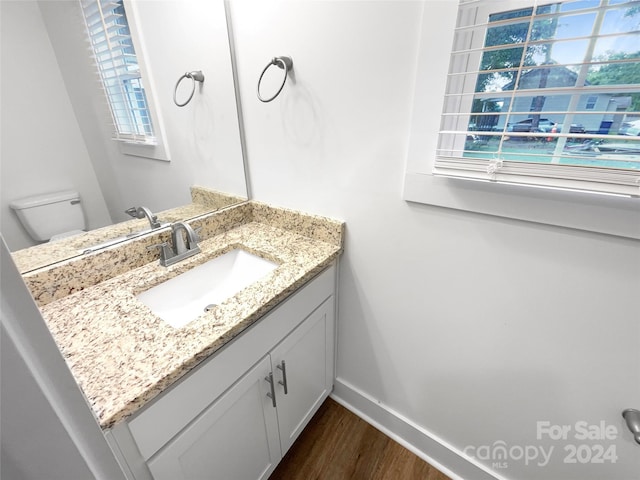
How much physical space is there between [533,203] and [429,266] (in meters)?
0.35

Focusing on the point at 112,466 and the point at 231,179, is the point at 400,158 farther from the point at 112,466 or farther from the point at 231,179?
the point at 112,466

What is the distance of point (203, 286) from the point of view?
1096mm

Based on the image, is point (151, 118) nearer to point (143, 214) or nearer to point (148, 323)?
point (143, 214)

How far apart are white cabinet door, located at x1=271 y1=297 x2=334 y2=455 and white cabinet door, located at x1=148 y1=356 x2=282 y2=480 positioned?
5cm

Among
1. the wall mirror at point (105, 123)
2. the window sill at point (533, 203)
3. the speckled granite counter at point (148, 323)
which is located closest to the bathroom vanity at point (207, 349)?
the speckled granite counter at point (148, 323)

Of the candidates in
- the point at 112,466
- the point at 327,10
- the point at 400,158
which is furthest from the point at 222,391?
the point at 327,10

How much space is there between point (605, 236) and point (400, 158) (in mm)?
542

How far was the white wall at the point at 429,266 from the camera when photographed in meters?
0.75

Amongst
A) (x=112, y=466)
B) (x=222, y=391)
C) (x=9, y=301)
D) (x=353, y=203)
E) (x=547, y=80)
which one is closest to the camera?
(x=9, y=301)

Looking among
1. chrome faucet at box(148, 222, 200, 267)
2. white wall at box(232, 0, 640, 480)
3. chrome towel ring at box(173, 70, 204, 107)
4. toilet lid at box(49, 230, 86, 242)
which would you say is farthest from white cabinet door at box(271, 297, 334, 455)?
chrome towel ring at box(173, 70, 204, 107)

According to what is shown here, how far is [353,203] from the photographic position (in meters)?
1.04

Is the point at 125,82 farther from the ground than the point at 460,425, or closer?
farther from the ground

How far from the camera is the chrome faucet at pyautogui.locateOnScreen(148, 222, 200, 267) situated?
104 centimetres

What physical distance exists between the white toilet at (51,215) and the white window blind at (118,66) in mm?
262
